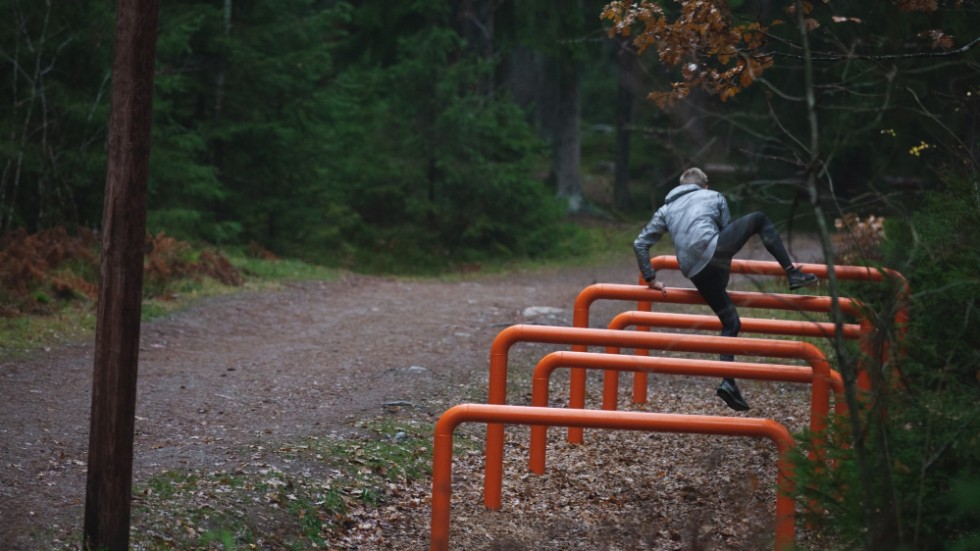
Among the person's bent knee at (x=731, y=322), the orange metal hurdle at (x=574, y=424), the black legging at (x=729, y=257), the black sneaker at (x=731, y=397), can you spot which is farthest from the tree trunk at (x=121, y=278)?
the person's bent knee at (x=731, y=322)

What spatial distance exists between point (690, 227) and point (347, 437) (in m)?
2.72

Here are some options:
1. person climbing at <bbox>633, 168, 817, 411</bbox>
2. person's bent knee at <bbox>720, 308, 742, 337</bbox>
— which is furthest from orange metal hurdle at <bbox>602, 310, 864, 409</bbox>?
person climbing at <bbox>633, 168, 817, 411</bbox>

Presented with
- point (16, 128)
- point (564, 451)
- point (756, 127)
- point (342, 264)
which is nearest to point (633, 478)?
point (564, 451)

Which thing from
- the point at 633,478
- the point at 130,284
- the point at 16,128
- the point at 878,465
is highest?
the point at 16,128

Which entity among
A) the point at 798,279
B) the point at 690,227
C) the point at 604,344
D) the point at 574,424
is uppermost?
the point at 690,227

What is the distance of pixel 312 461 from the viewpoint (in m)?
6.59

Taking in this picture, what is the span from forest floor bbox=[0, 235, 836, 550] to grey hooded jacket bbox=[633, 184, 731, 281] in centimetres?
86

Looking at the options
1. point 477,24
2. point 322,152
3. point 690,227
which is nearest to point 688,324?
point 690,227

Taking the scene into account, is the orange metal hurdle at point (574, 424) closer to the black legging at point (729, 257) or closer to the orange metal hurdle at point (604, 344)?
the orange metal hurdle at point (604, 344)

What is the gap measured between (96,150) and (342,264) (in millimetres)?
6896

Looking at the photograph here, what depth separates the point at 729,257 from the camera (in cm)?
713

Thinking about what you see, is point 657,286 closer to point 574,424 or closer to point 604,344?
point 604,344

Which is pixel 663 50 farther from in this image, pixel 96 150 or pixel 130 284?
pixel 96 150

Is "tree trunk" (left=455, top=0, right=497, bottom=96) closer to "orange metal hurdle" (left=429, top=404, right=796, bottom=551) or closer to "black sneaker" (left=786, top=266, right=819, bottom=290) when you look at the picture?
"black sneaker" (left=786, top=266, right=819, bottom=290)
